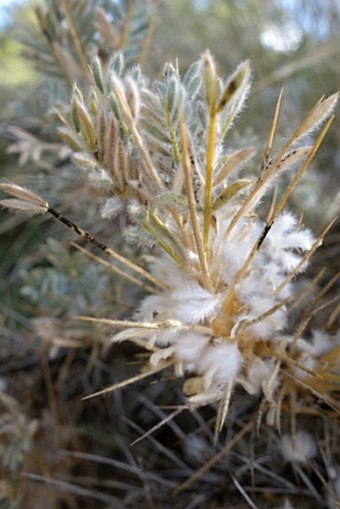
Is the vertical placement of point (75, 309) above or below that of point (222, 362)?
below

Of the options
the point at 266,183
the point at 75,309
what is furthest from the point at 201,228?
the point at 75,309

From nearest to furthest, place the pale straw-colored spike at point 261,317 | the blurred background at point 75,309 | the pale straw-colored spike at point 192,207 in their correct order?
1. the pale straw-colored spike at point 192,207
2. the pale straw-colored spike at point 261,317
3. the blurred background at point 75,309

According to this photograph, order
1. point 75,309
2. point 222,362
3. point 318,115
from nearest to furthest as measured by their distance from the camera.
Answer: point 318,115 < point 222,362 < point 75,309

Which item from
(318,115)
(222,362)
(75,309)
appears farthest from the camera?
(75,309)

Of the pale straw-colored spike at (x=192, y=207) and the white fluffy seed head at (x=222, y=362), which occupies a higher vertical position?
the pale straw-colored spike at (x=192, y=207)

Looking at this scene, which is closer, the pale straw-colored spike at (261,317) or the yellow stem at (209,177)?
the yellow stem at (209,177)

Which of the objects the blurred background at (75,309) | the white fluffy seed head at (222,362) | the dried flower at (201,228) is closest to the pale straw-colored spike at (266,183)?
the dried flower at (201,228)

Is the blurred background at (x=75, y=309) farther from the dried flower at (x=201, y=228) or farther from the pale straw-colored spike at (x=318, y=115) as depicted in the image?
the pale straw-colored spike at (x=318, y=115)

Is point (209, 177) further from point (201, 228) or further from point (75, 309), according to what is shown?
point (75, 309)

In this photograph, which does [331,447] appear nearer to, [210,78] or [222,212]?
[222,212]
